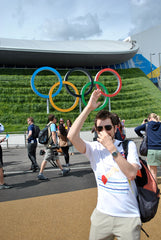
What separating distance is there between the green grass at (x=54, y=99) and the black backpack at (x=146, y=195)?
25.4 metres

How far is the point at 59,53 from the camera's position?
38219 mm

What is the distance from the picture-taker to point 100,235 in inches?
78.8

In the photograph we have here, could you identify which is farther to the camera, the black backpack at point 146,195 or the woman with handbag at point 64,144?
the woman with handbag at point 64,144

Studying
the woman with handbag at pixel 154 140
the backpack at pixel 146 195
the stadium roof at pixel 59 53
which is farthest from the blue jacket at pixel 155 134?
the stadium roof at pixel 59 53

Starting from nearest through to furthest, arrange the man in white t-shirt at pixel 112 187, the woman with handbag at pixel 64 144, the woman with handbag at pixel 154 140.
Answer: the man in white t-shirt at pixel 112 187 < the woman with handbag at pixel 154 140 < the woman with handbag at pixel 64 144

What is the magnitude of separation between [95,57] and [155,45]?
23548mm

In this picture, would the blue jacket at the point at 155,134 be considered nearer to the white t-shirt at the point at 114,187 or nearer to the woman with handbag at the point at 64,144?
the white t-shirt at the point at 114,187

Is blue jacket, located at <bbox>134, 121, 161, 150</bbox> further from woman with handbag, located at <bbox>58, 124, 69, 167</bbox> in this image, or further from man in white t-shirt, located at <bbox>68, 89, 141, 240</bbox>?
woman with handbag, located at <bbox>58, 124, 69, 167</bbox>

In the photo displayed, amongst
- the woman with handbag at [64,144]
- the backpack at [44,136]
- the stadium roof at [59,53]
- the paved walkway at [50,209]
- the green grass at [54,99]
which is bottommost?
the paved walkway at [50,209]

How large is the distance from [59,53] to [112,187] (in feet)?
125

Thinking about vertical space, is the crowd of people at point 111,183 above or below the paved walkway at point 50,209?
above

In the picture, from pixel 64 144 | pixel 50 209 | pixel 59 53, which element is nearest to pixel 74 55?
pixel 59 53

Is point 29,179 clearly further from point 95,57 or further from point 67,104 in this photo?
point 95,57

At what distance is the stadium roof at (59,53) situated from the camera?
36844mm
